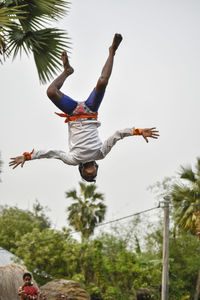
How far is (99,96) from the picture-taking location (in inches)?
169

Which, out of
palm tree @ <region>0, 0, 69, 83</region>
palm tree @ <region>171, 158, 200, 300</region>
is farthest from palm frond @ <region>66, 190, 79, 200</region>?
palm tree @ <region>0, 0, 69, 83</region>

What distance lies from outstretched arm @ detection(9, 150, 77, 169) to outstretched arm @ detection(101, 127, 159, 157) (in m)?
0.39

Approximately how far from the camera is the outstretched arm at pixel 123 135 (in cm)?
417

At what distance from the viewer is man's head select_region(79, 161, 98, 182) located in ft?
14.6

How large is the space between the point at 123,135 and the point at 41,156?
3.16 feet

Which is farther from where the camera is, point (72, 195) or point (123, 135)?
point (72, 195)

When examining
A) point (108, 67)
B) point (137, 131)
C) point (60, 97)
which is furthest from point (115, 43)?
point (137, 131)

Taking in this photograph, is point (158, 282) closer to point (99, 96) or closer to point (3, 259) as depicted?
point (3, 259)

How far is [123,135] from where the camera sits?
431cm

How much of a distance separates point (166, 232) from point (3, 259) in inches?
298

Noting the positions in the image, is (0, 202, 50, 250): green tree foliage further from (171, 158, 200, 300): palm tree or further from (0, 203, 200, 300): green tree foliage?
(171, 158, 200, 300): palm tree

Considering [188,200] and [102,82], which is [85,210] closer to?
[188,200]

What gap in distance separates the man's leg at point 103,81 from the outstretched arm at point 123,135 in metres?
0.37

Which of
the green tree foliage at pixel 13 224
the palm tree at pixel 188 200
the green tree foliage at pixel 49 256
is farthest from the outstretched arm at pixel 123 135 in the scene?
the green tree foliage at pixel 13 224
